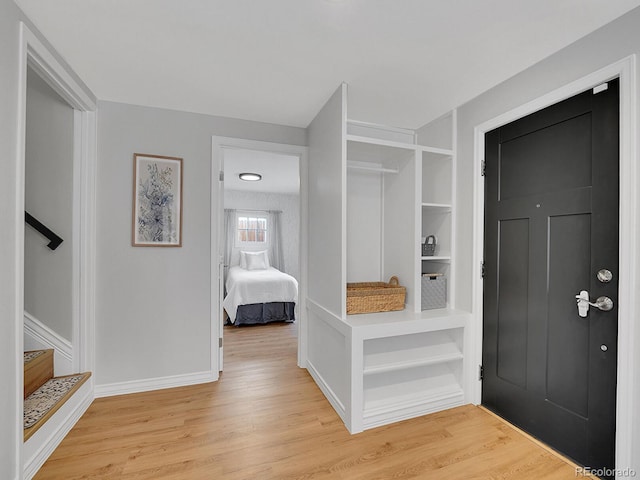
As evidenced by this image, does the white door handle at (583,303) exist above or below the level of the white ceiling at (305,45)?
below

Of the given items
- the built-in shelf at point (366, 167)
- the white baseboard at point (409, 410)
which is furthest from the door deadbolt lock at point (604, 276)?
the built-in shelf at point (366, 167)

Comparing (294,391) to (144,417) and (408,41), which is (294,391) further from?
(408,41)

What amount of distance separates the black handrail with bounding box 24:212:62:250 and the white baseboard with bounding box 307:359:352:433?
2228mm

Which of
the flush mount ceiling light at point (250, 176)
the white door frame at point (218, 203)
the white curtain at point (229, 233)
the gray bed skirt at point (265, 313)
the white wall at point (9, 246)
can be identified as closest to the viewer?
the white wall at point (9, 246)

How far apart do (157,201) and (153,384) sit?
4.97 ft

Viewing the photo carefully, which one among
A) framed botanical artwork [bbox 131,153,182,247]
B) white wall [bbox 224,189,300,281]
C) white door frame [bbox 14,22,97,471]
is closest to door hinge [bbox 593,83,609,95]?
framed botanical artwork [bbox 131,153,182,247]

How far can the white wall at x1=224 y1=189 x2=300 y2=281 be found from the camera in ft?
22.4

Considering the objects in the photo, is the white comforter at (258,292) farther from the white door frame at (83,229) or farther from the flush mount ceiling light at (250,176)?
the white door frame at (83,229)

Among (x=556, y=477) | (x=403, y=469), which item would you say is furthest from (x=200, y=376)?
(x=556, y=477)

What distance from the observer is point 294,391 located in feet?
8.14

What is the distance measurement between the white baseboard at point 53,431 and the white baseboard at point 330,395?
67.6 inches

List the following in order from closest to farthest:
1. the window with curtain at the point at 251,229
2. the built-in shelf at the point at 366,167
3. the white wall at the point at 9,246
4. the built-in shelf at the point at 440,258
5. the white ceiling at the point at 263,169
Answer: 1. the white wall at the point at 9,246
2. the built-in shelf at the point at 440,258
3. the built-in shelf at the point at 366,167
4. the white ceiling at the point at 263,169
5. the window with curtain at the point at 251,229

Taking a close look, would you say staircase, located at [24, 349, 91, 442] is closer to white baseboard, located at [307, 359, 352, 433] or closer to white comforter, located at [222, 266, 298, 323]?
white baseboard, located at [307, 359, 352, 433]

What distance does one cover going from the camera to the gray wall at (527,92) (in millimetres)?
1425
